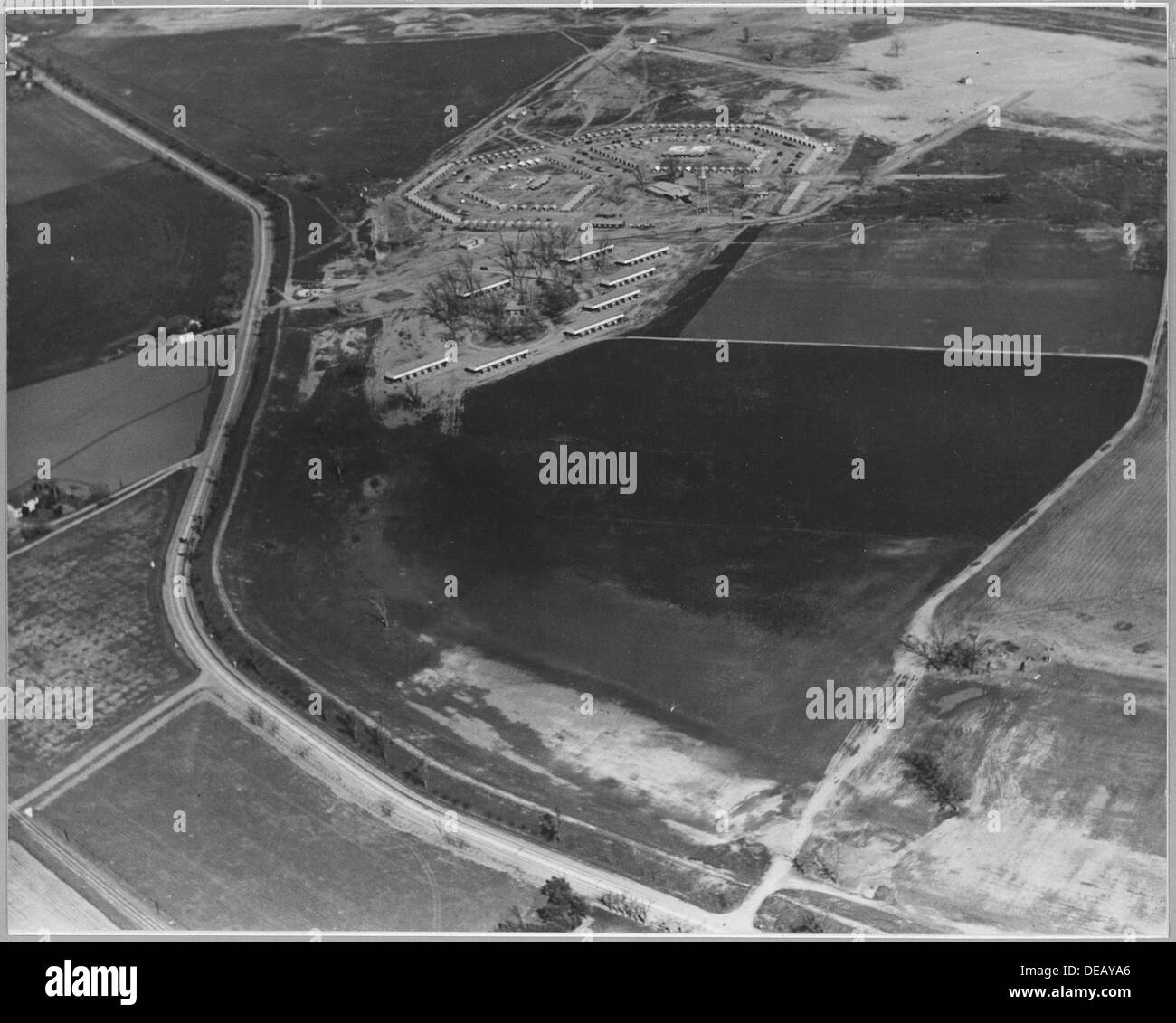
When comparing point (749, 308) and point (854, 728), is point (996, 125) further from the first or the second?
point (854, 728)

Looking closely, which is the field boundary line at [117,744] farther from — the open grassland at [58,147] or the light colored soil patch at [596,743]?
the open grassland at [58,147]

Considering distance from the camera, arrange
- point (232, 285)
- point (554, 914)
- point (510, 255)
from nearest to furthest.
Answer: point (554, 914)
point (232, 285)
point (510, 255)

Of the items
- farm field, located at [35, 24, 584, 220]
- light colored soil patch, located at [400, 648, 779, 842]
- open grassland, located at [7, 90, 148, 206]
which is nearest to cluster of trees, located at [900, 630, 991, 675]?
light colored soil patch, located at [400, 648, 779, 842]

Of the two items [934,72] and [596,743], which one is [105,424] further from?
[934,72]

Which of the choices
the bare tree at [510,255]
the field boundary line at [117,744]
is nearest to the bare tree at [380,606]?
the field boundary line at [117,744]

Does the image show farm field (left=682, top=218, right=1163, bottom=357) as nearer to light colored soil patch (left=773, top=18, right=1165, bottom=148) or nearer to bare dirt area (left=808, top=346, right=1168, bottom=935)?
light colored soil patch (left=773, top=18, right=1165, bottom=148)

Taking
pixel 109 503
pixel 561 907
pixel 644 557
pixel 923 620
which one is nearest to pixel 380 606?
pixel 644 557
